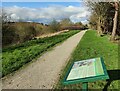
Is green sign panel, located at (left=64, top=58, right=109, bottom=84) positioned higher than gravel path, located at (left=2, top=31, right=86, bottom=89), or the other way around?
green sign panel, located at (left=64, top=58, right=109, bottom=84)

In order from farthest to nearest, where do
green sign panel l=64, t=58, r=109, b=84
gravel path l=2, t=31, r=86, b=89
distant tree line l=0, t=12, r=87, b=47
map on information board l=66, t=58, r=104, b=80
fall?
distant tree line l=0, t=12, r=87, b=47
gravel path l=2, t=31, r=86, b=89
map on information board l=66, t=58, r=104, b=80
green sign panel l=64, t=58, r=109, b=84

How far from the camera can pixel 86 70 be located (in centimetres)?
629

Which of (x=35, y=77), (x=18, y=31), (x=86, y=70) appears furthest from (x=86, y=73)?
(x=18, y=31)

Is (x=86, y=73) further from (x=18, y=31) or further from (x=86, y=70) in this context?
(x=18, y=31)

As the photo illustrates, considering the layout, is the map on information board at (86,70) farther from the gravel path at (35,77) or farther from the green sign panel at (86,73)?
the gravel path at (35,77)

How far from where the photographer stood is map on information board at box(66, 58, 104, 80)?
234 inches

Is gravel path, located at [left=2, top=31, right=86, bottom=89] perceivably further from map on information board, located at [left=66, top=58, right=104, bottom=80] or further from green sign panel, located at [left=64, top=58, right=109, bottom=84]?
green sign panel, located at [left=64, top=58, right=109, bottom=84]

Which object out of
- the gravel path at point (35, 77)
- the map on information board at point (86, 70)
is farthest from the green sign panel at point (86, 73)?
the gravel path at point (35, 77)

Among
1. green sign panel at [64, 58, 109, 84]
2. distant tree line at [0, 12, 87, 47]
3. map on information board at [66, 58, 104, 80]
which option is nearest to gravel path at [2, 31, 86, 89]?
map on information board at [66, 58, 104, 80]

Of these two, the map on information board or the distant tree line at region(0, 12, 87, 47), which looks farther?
the distant tree line at region(0, 12, 87, 47)

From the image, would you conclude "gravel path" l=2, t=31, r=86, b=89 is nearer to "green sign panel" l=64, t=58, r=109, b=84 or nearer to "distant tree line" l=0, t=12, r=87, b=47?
"green sign panel" l=64, t=58, r=109, b=84

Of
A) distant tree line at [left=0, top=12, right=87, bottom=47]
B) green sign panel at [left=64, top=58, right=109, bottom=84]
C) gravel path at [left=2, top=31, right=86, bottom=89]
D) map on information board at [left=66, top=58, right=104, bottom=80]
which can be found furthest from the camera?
distant tree line at [left=0, top=12, right=87, bottom=47]

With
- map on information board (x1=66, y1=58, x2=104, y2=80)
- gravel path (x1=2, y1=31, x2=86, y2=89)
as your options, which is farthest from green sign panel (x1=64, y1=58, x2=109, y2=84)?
gravel path (x1=2, y1=31, x2=86, y2=89)

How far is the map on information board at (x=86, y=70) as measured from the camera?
5.95 meters
